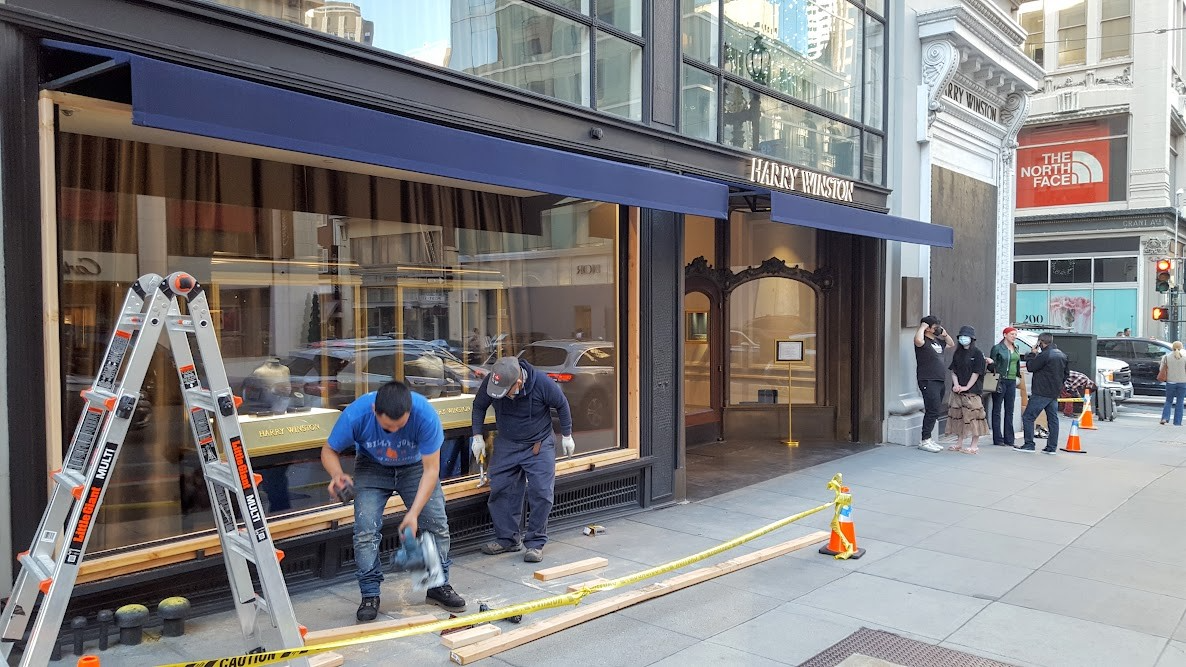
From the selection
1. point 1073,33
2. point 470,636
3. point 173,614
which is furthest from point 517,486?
point 1073,33

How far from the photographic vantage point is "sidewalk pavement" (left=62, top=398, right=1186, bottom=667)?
503 centimetres

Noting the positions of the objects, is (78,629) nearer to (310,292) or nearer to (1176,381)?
(310,292)

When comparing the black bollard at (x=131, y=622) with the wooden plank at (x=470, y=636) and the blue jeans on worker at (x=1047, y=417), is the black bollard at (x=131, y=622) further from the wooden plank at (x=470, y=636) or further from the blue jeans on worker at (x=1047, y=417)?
the blue jeans on worker at (x=1047, y=417)

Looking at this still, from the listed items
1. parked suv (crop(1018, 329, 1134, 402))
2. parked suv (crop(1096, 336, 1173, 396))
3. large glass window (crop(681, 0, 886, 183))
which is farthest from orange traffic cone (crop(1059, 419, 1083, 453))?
parked suv (crop(1096, 336, 1173, 396))

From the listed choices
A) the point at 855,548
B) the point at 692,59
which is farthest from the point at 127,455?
the point at 692,59

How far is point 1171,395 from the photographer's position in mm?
15977

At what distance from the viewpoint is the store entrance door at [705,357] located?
13242 mm

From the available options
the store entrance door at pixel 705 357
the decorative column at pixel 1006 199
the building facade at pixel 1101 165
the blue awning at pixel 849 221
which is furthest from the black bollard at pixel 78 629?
the building facade at pixel 1101 165

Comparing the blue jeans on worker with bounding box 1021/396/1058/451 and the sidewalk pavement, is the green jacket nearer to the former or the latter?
the blue jeans on worker with bounding box 1021/396/1058/451

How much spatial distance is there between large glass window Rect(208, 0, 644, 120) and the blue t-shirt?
2622mm

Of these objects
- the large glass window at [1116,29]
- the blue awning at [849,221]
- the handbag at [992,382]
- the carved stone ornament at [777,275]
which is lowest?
the handbag at [992,382]

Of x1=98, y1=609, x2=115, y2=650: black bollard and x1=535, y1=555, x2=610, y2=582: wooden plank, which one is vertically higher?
x1=98, y1=609, x2=115, y2=650: black bollard

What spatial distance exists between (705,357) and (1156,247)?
2695cm

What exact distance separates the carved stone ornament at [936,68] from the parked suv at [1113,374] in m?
7.37
